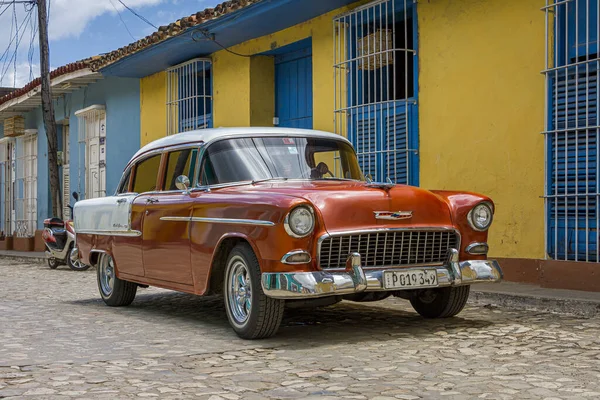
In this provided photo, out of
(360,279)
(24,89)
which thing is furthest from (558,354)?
(24,89)

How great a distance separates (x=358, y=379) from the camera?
4.34 meters

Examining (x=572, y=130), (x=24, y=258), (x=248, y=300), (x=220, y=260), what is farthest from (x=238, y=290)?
(x=24, y=258)

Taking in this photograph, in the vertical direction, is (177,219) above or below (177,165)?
below

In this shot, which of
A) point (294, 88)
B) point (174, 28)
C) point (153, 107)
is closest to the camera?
point (294, 88)

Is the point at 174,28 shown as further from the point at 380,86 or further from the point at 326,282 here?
the point at 326,282

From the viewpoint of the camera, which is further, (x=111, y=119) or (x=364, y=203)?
(x=111, y=119)

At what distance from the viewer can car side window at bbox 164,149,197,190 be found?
6793mm

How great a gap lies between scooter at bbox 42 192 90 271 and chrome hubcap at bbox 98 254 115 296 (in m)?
6.34

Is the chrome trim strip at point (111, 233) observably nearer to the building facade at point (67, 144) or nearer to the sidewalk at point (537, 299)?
the sidewalk at point (537, 299)

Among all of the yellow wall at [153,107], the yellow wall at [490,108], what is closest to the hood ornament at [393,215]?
the yellow wall at [490,108]

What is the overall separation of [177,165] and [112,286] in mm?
1730

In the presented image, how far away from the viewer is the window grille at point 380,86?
33.4ft

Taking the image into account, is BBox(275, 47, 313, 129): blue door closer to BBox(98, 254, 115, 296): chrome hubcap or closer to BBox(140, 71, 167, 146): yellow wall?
BBox(140, 71, 167, 146): yellow wall

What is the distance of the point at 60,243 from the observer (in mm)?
14977
